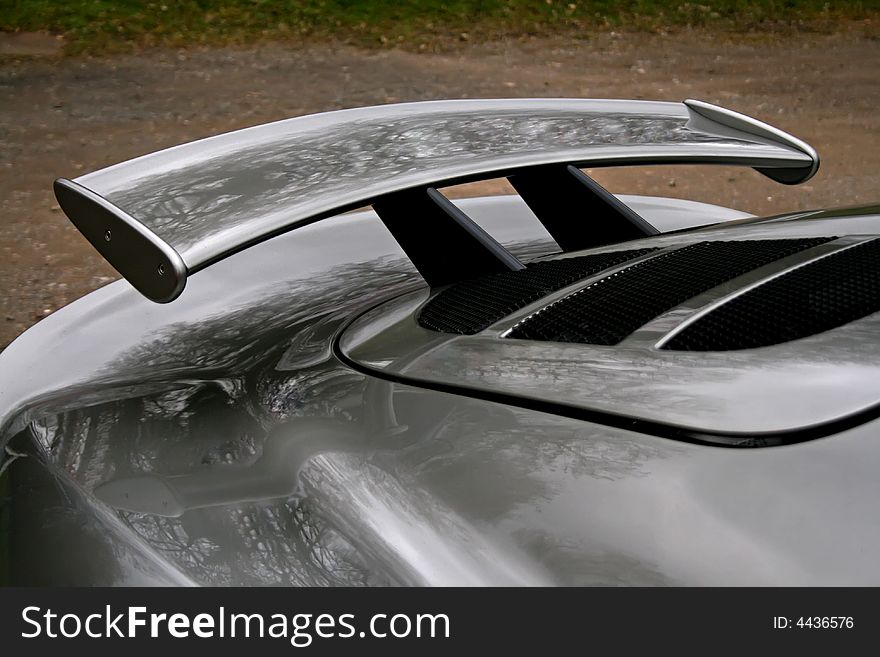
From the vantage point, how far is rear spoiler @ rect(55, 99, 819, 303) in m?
→ 1.34

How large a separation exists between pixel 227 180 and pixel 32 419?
481 millimetres

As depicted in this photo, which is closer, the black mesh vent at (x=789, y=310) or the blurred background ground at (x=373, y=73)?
the black mesh vent at (x=789, y=310)

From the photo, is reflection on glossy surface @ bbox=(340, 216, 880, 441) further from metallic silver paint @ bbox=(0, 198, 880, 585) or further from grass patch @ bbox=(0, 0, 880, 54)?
grass patch @ bbox=(0, 0, 880, 54)

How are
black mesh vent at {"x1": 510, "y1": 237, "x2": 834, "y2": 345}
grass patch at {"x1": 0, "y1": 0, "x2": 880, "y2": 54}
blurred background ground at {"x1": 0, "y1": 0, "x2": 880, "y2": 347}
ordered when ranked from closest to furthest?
black mesh vent at {"x1": 510, "y1": 237, "x2": 834, "y2": 345} < blurred background ground at {"x1": 0, "y1": 0, "x2": 880, "y2": 347} < grass patch at {"x1": 0, "y1": 0, "x2": 880, "y2": 54}

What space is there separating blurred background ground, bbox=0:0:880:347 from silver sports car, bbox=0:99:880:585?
3.47m

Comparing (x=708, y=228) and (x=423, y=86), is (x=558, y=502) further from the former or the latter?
(x=423, y=86)

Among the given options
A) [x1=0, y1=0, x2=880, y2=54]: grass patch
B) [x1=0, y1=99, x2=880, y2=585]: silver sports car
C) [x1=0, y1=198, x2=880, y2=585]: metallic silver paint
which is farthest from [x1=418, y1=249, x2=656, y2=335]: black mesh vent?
[x1=0, y1=0, x2=880, y2=54]: grass patch

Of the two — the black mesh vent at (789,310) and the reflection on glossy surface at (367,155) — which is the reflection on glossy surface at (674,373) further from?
the reflection on glossy surface at (367,155)

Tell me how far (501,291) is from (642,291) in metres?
0.26

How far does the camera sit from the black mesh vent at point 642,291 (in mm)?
1327

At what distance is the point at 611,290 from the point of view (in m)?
1.45

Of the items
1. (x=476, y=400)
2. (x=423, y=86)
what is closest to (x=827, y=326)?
(x=476, y=400)

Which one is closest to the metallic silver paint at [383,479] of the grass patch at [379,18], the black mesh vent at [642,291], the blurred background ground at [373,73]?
the black mesh vent at [642,291]

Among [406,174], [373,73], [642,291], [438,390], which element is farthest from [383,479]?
[373,73]
